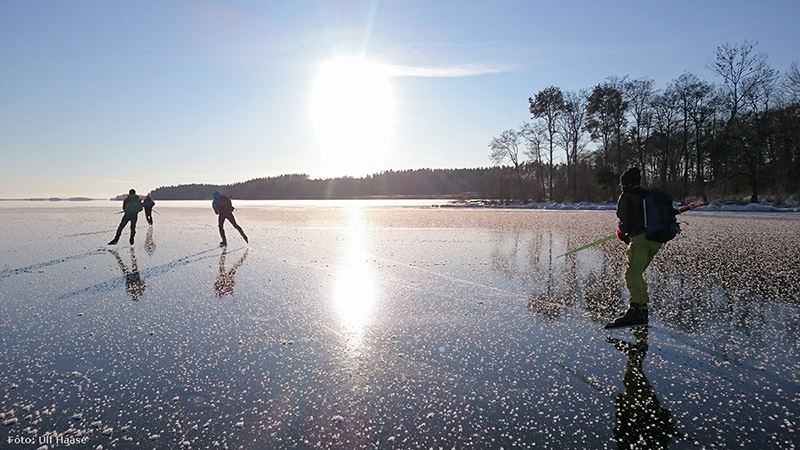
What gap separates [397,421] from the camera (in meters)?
2.80

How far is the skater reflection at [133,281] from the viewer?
21.6 ft

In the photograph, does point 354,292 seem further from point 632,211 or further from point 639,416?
point 639,416

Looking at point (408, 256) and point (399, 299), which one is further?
point (408, 256)

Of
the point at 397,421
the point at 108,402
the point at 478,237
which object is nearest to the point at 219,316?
the point at 108,402

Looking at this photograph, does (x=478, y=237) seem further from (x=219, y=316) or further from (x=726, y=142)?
(x=726, y=142)

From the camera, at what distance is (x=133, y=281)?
7559mm

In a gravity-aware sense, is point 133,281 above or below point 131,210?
below

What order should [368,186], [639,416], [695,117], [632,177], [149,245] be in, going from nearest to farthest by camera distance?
[639,416] → [632,177] → [149,245] → [695,117] → [368,186]

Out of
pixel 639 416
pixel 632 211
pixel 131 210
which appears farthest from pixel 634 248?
pixel 131 210

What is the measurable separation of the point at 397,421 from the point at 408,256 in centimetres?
742

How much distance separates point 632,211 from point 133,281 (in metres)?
7.67

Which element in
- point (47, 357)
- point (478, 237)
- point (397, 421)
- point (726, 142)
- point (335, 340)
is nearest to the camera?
point (397, 421)

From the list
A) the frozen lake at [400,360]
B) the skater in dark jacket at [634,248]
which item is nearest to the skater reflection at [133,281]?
the frozen lake at [400,360]

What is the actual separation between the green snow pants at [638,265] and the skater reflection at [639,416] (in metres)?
1.31
